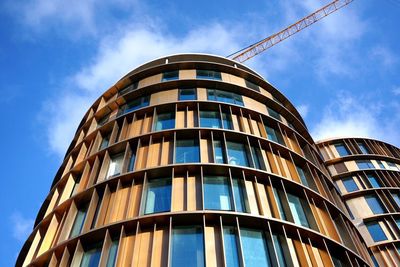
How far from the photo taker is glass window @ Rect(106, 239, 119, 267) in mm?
12875

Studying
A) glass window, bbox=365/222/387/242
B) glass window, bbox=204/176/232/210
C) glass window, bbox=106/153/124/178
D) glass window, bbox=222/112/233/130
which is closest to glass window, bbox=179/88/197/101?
glass window, bbox=222/112/233/130

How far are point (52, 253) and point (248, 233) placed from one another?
24.0ft

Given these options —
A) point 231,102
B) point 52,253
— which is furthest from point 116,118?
point 52,253

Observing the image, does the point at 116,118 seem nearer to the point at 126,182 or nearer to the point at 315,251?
the point at 126,182

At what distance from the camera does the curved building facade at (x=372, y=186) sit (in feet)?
95.4

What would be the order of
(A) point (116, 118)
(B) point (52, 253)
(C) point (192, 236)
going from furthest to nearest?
(A) point (116, 118) < (B) point (52, 253) < (C) point (192, 236)

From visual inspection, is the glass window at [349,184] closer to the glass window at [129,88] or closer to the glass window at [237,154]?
the glass window at [237,154]

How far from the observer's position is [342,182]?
3519 cm

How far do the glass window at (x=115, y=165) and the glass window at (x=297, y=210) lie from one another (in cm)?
767

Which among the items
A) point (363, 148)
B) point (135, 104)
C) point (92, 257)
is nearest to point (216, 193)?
point (92, 257)

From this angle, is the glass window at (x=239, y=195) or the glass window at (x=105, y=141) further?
the glass window at (x=105, y=141)

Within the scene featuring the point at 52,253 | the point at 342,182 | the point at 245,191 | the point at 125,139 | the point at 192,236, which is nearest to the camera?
the point at 192,236

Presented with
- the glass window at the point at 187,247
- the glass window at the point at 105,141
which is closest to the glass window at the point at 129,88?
the glass window at the point at 105,141

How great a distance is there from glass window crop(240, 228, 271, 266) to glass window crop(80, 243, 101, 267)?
203 inches
